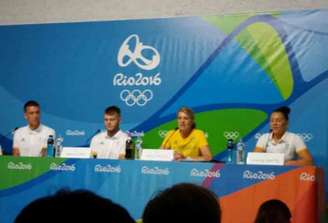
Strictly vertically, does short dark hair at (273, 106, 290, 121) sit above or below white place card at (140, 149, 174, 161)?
above

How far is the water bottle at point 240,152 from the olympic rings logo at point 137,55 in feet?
4.37

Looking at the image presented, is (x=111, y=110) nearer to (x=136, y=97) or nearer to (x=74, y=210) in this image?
(x=136, y=97)

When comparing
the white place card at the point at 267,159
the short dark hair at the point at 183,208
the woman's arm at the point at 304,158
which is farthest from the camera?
the woman's arm at the point at 304,158

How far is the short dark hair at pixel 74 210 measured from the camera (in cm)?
85

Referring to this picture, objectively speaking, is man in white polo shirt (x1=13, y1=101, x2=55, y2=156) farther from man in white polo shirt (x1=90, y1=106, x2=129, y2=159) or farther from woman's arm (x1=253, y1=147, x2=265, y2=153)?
woman's arm (x1=253, y1=147, x2=265, y2=153)

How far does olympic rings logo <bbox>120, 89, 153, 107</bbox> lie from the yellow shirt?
0.61 m

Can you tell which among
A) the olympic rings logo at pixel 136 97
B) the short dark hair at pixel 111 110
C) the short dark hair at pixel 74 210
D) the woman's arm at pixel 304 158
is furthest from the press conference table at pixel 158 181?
the short dark hair at pixel 74 210

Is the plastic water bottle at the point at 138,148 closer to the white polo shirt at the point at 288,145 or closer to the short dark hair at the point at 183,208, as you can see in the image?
the white polo shirt at the point at 288,145

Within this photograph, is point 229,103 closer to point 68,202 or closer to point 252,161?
point 252,161

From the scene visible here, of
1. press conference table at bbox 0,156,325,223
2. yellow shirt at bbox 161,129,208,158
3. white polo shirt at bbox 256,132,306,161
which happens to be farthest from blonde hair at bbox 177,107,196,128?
press conference table at bbox 0,156,325,223

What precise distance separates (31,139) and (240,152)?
2.46 meters

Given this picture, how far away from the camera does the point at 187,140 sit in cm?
588

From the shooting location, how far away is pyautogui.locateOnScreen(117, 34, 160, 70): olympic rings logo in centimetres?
646

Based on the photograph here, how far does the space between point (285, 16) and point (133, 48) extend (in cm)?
168
